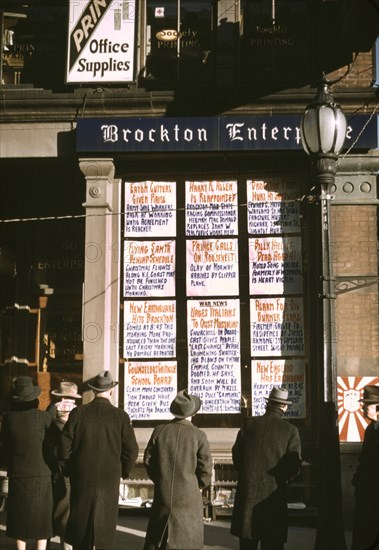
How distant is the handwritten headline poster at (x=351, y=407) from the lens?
9.75 meters

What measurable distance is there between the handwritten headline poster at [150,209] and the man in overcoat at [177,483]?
461 centimetres

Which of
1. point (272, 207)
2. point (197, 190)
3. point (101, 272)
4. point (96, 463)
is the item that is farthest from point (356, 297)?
point (96, 463)

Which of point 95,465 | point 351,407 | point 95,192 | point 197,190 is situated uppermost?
point 197,190

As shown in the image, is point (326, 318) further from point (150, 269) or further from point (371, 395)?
point (150, 269)

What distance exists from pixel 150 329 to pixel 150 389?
866 mm

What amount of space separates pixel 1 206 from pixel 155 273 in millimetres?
3564

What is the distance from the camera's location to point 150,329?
10.5 m

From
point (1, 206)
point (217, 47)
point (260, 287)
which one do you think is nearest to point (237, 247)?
point (260, 287)

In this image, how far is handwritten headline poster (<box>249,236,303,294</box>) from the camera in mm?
10414

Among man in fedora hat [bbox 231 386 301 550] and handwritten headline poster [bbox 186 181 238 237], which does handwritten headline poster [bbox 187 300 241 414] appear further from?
man in fedora hat [bbox 231 386 301 550]

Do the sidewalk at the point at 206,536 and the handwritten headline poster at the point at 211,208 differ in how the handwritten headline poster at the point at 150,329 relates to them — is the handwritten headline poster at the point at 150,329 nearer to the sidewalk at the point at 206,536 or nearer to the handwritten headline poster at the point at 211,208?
the handwritten headline poster at the point at 211,208

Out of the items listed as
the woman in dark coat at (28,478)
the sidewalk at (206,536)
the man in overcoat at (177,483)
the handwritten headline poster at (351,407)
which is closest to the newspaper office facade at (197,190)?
the handwritten headline poster at (351,407)

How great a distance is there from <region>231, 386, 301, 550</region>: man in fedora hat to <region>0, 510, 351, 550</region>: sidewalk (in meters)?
1.62

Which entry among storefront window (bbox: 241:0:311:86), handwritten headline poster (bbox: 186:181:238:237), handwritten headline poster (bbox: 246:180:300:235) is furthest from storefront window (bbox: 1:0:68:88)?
handwritten headline poster (bbox: 246:180:300:235)
